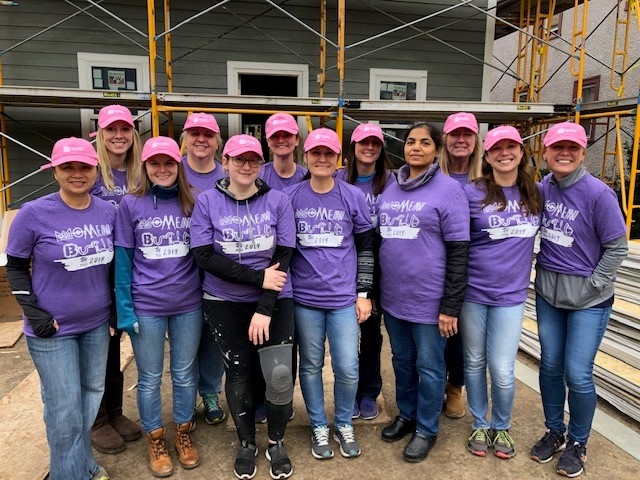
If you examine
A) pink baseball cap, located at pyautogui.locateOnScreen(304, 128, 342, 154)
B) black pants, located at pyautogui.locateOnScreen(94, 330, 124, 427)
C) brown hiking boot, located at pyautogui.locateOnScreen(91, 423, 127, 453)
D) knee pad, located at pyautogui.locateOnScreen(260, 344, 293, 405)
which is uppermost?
pink baseball cap, located at pyautogui.locateOnScreen(304, 128, 342, 154)

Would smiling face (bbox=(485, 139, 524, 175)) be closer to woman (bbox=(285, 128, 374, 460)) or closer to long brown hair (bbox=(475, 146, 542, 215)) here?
long brown hair (bbox=(475, 146, 542, 215))

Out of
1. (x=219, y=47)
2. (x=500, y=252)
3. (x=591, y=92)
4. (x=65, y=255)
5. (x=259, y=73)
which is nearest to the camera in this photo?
(x=65, y=255)

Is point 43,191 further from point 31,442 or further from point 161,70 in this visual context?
point 31,442

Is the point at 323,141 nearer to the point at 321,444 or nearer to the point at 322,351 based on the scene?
the point at 322,351

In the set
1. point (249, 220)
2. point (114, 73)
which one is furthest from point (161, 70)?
point (249, 220)

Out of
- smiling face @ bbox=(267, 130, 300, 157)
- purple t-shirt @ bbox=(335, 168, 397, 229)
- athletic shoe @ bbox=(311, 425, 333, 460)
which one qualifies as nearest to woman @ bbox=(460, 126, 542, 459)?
purple t-shirt @ bbox=(335, 168, 397, 229)

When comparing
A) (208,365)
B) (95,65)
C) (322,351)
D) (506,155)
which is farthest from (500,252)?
(95,65)

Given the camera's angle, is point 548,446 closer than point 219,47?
Yes

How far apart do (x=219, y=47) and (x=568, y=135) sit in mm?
5797

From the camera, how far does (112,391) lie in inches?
112

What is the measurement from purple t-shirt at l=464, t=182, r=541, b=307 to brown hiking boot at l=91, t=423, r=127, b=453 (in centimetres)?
223

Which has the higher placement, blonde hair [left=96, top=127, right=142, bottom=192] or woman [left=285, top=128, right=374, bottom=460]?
blonde hair [left=96, top=127, right=142, bottom=192]

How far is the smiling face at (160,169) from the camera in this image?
237 centimetres

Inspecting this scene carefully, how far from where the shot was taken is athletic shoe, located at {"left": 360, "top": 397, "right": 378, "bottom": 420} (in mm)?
3096
